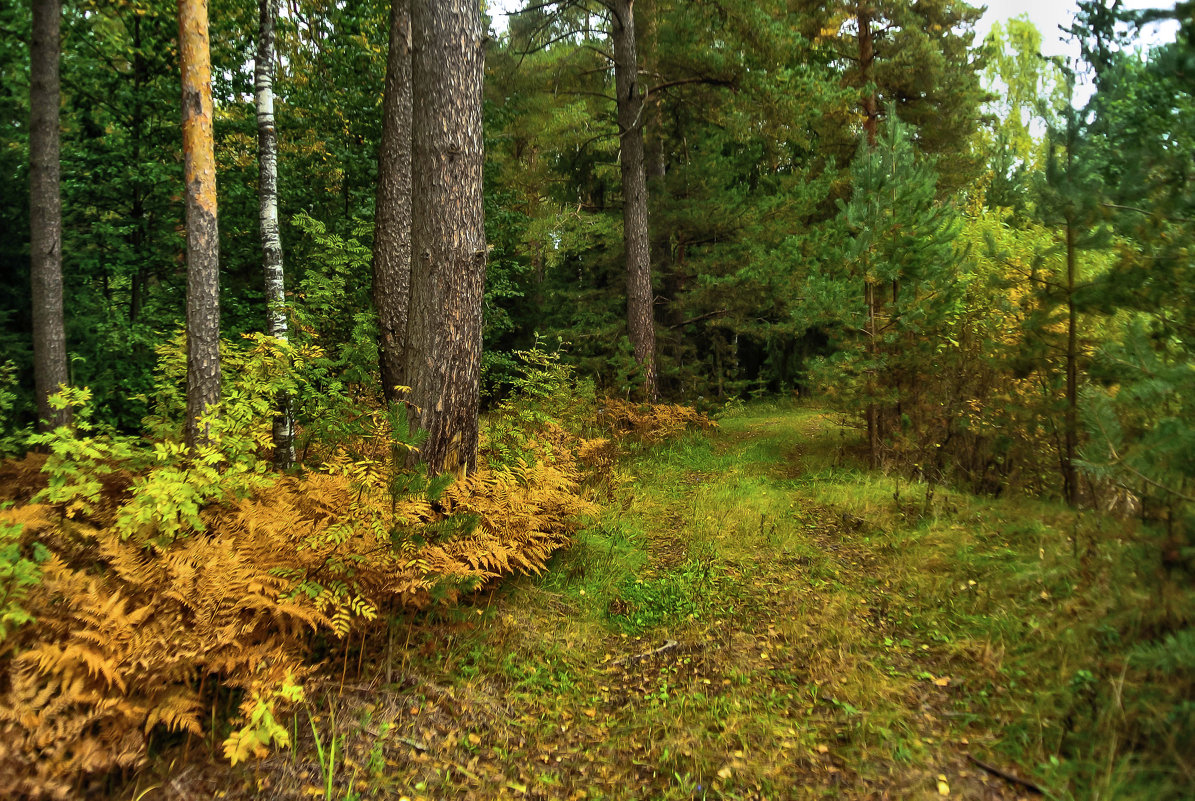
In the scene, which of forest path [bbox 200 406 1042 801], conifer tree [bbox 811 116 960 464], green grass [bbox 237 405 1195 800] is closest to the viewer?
green grass [bbox 237 405 1195 800]

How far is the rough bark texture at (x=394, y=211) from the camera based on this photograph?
7.24 m

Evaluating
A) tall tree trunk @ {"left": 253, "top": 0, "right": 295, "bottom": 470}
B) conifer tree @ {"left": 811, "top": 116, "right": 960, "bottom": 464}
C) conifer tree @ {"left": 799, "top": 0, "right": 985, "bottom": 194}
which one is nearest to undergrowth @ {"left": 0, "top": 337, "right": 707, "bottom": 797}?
tall tree trunk @ {"left": 253, "top": 0, "right": 295, "bottom": 470}

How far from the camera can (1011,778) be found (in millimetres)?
2574

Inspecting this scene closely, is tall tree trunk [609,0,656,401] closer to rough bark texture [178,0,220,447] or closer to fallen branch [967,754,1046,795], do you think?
rough bark texture [178,0,220,447]

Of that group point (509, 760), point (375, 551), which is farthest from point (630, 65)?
point (509, 760)

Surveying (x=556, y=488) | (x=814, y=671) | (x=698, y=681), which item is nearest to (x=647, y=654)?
(x=698, y=681)

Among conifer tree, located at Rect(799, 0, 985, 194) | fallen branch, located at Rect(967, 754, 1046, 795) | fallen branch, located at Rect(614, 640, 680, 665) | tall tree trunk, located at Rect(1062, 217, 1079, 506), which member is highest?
conifer tree, located at Rect(799, 0, 985, 194)

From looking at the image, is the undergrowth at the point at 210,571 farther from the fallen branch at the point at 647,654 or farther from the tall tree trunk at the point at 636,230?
the tall tree trunk at the point at 636,230

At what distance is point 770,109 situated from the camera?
35.4 ft

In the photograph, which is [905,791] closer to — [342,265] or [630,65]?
[342,265]

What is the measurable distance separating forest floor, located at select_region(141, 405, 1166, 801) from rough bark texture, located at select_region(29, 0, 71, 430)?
7.01 meters

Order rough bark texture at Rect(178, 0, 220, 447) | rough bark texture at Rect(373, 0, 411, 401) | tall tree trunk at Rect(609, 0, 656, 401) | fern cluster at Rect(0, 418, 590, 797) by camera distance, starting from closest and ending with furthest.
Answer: fern cluster at Rect(0, 418, 590, 797), rough bark texture at Rect(178, 0, 220, 447), rough bark texture at Rect(373, 0, 411, 401), tall tree trunk at Rect(609, 0, 656, 401)

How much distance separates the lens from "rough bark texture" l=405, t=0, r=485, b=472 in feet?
15.6

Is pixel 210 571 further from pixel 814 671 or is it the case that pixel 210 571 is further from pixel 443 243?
pixel 814 671
